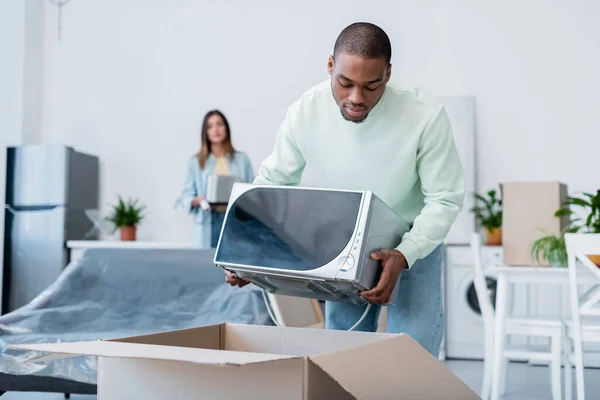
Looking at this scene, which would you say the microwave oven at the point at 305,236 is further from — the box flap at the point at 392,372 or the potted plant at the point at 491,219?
the potted plant at the point at 491,219

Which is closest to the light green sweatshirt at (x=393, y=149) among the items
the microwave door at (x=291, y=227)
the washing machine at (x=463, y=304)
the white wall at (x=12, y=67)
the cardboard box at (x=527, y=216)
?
the microwave door at (x=291, y=227)

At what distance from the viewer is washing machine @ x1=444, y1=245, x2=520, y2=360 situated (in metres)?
4.69

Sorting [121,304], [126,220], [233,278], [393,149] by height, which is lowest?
[121,304]

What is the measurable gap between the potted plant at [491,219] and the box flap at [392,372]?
4.07 metres

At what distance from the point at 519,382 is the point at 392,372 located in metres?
3.36

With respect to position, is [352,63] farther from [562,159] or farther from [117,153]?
[117,153]

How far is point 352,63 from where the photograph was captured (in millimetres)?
1206

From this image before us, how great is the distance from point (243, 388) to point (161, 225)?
4.75 metres

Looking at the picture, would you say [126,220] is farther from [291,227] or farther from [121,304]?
[291,227]

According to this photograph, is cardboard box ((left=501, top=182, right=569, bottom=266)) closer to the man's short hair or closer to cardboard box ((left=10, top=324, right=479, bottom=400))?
the man's short hair

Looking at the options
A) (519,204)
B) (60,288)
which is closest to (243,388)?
(60,288)

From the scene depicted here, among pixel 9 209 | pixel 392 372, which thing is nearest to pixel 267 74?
pixel 9 209

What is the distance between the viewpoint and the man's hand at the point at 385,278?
116cm

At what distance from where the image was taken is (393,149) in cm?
139
